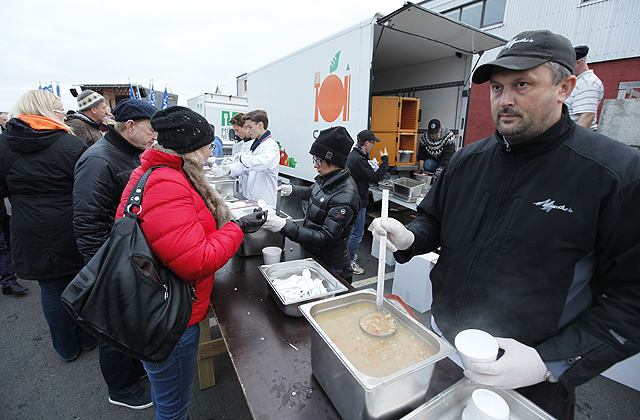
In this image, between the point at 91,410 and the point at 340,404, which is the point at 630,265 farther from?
the point at 91,410

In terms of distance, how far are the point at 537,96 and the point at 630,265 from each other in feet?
2.04

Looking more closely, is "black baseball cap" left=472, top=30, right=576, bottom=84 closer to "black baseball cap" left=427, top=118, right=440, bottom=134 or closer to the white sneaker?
the white sneaker

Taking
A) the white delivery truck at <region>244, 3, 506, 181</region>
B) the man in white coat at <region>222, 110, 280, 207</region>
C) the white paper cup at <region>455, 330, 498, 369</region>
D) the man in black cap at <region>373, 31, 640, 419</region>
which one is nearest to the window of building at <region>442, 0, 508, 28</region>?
the white delivery truck at <region>244, 3, 506, 181</region>

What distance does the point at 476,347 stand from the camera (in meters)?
0.86

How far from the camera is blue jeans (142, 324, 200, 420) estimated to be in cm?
145

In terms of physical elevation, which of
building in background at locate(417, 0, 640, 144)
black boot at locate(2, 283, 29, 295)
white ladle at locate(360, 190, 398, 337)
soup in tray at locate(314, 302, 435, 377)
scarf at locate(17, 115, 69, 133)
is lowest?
black boot at locate(2, 283, 29, 295)

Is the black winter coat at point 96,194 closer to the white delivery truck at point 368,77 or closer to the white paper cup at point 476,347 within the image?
the white paper cup at point 476,347

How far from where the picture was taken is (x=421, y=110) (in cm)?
606

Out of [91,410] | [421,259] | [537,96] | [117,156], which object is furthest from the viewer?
[421,259]

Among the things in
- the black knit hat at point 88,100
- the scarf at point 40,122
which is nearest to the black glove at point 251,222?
the scarf at point 40,122

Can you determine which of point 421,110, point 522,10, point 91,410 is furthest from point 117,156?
point 522,10

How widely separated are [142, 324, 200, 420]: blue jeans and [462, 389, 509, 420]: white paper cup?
1.29 metres

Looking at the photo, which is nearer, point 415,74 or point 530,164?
point 530,164

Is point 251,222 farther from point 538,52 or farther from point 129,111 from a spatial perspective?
point 538,52
